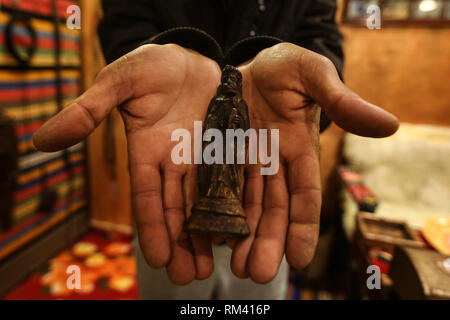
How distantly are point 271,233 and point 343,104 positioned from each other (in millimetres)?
361

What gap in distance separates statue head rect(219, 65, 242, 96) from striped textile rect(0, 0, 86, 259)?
176 centimetres

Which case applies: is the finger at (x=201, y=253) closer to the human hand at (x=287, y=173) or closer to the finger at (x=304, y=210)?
the human hand at (x=287, y=173)

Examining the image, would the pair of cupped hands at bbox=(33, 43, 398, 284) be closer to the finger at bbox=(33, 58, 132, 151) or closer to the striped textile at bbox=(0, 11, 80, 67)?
the finger at bbox=(33, 58, 132, 151)

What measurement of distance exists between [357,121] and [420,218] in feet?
5.68

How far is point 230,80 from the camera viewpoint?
0.79 meters

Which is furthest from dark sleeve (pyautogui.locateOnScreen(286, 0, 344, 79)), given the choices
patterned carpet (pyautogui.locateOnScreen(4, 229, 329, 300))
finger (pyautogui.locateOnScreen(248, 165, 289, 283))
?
patterned carpet (pyautogui.locateOnScreen(4, 229, 329, 300))

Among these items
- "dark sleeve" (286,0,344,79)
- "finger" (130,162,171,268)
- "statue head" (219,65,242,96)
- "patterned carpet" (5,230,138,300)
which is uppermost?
"dark sleeve" (286,0,344,79)

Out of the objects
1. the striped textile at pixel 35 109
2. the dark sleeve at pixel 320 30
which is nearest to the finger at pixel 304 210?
the dark sleeve at pixel 320 30

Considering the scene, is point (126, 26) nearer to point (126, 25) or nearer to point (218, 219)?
point (126, 25)

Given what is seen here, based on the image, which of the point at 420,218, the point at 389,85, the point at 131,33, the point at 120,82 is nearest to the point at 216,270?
the point at 120,82

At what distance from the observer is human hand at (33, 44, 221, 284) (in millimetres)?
766

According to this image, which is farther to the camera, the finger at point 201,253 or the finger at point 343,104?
the finger at point 201,253

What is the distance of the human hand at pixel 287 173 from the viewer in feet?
2.46

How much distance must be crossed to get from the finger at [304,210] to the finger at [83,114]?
1.63ft
